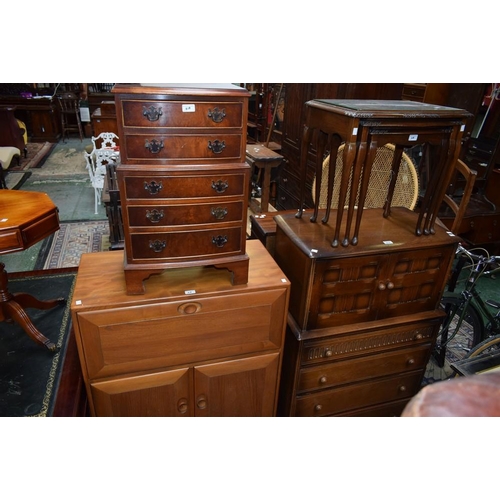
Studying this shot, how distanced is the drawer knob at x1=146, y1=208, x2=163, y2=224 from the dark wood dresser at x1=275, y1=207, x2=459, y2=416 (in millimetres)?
625

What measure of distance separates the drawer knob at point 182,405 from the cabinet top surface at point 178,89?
130 cm

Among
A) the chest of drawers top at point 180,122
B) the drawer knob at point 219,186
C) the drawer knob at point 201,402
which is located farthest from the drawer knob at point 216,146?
the drawer knob at point 201,402

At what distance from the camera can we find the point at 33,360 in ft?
7.20

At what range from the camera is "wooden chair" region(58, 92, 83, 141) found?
8766 mm

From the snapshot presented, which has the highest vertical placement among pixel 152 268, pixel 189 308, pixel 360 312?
pixel 152 268

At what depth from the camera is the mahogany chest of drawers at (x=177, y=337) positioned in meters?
1.48

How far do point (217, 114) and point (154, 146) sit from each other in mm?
240

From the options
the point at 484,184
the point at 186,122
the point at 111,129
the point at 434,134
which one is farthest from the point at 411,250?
the point at 111,129

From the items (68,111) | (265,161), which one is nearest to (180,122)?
(265,161)

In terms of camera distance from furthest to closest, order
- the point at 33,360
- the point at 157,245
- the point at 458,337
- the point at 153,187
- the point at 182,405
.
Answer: the point at 458,337, the point at 33,360, the point at 182,405, the point at 157,245, the point at 153,187

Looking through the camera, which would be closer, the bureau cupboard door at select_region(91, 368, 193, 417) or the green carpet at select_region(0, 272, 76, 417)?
the bureau cupboard door at select_region(91, 368, 193, 417)

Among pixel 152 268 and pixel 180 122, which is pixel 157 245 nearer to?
pixel 152 268

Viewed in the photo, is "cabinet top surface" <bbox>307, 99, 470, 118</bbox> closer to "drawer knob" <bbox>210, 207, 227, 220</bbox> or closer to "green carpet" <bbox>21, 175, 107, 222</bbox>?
"drawer knob" <bbox>210, 207, 227, 220</bbox>

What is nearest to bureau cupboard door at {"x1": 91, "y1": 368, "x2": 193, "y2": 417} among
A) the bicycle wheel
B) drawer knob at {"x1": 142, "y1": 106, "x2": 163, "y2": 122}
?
drawer knob at {"x1": 142, "y1": 106, "x2": 163, "y2": 122}
